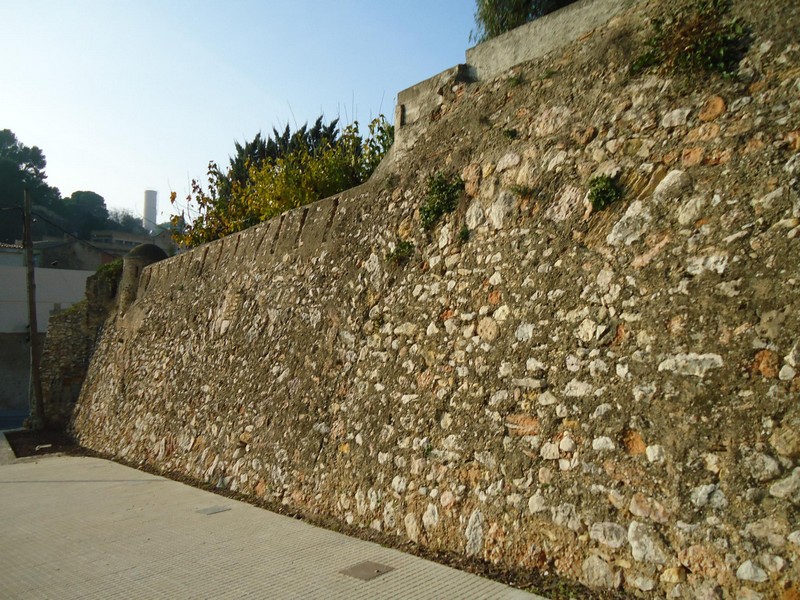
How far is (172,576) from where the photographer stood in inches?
172

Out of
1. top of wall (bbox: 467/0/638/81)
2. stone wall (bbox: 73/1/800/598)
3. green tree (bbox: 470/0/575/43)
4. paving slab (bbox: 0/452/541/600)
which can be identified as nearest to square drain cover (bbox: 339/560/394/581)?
paving slab (bbox: 0/452/541/600)

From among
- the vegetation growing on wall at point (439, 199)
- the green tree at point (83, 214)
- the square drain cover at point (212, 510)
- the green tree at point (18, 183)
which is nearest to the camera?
the vegetation growing on wall at point (439, 199)

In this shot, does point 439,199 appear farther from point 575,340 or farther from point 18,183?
point 18,183

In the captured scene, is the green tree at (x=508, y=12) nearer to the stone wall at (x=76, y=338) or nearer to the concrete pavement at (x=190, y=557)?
the concrete pavement at (x=190, y=557)

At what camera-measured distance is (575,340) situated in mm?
4195

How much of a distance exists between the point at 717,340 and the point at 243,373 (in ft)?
18.8

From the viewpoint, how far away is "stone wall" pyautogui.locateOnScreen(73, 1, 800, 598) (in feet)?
11.0

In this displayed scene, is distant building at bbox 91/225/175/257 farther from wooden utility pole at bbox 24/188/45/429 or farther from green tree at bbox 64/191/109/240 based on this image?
wooden utility pole at bbox 24/188/45/429

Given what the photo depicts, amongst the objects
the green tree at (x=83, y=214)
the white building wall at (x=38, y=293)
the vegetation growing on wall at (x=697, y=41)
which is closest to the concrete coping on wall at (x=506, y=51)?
the vegetation growing on wall at (x=697, y=41)

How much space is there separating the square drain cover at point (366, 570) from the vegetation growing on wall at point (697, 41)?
382 centimetres

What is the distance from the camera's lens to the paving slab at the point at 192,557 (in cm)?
402

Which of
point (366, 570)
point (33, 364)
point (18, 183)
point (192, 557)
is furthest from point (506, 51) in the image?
point (18, 183)

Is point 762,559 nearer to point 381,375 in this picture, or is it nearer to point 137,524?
point 381,375

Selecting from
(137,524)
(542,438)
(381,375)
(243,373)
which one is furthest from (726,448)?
(243,373)
